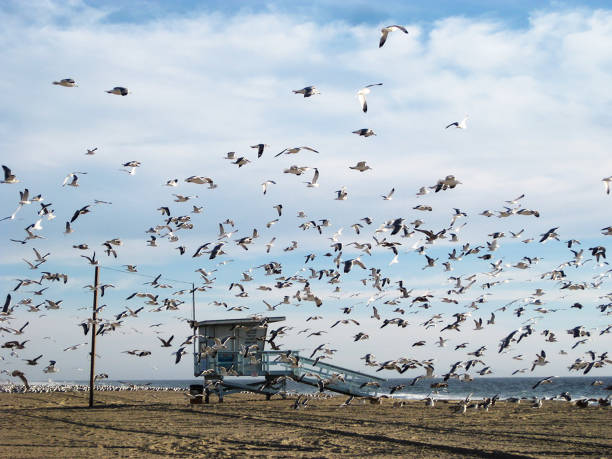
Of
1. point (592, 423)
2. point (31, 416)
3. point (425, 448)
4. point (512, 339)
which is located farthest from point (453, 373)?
point (31, 416)

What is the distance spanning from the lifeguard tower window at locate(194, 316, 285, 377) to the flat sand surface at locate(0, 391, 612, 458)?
14.3 feet

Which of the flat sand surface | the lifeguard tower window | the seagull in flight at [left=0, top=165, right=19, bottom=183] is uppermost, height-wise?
the seagull in flight at [left=0, top=165, right=19, bottom=183]

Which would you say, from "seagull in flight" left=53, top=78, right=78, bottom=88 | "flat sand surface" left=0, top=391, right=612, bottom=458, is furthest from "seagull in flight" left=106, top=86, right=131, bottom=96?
"flat sand surface" left=0, top=391, right=612, bottom=458

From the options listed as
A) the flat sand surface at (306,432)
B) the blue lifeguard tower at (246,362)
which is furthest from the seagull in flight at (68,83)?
the blue lifeguard tower at (246,362)

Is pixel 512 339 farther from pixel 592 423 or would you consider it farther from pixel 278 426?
pixel 278 426

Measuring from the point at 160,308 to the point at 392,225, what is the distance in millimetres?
10184

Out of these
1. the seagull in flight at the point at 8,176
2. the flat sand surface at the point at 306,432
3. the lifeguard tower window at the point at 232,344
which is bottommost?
the flat sand surface at the point at 306,432

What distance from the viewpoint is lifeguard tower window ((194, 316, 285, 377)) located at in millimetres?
38125

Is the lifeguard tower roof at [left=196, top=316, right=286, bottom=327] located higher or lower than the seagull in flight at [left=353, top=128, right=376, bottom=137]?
lower

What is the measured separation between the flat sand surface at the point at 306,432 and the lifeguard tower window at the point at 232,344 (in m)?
4.37

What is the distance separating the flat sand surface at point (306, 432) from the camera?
18.5 meters

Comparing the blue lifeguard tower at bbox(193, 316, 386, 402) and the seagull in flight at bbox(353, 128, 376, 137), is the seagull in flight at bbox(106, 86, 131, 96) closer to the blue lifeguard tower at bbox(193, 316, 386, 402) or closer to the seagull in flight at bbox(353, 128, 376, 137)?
the seagull in flight at bbox(353, 128, 376, 137)

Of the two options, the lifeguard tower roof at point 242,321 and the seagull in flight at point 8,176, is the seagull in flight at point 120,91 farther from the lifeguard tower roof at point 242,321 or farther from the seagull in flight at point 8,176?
the lifeguard tower roof at point 242,321

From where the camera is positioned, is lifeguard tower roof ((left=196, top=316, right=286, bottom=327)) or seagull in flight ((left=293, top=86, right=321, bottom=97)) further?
lifeguard tower roof ((left=196, top=316, right=286, bottom=327))
